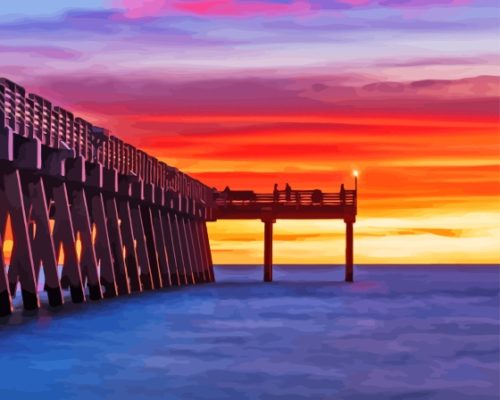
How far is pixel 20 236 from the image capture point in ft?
94.4

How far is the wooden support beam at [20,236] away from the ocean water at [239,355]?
674mm

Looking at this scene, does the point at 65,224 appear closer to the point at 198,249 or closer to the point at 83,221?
the point at 83,221

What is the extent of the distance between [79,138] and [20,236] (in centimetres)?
585

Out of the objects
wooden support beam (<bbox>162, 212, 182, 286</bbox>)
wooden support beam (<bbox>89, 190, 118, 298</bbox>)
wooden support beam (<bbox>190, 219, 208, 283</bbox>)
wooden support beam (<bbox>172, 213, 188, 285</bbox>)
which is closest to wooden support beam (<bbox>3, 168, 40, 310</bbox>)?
wooden support beam (<bbox>89, 190, 118, 298</bbox>)

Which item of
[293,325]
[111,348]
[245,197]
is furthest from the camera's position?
[245,197]

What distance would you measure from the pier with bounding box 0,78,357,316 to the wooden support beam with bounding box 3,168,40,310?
0.02m

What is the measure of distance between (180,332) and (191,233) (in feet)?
106

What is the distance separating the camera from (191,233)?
6081 cm

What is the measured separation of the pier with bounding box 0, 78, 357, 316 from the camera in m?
28.5

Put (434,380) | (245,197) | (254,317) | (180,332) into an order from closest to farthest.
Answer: (434,380) < (180,332) < (254,317) < (245,197)

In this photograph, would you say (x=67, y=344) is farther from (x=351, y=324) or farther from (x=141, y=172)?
(x=141, y=172)

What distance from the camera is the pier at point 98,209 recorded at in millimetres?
28484

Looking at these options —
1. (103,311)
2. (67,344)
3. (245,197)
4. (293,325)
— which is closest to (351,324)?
(293,325)

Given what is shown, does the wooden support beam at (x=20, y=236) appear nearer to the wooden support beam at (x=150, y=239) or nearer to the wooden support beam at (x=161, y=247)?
the wooden support beam at (x=150, y=239)
